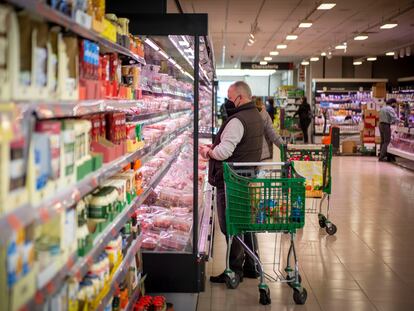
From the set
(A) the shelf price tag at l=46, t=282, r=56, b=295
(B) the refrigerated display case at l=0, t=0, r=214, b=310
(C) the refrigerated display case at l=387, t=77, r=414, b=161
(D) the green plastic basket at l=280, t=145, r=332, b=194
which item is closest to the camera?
(B) the refrigerated display case at l=0, t=0, r=214, b=310

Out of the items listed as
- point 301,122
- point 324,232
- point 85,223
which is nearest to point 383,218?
point 324,232

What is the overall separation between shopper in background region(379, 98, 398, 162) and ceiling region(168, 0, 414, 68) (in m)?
2.10

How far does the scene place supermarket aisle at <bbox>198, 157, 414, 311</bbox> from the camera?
475 centimetres

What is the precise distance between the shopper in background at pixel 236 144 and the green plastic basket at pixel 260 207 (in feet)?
1.68

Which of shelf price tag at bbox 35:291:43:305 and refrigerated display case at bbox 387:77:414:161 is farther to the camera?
refrigerated display case at bbox 387:77:414:161

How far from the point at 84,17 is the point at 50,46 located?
30 cm

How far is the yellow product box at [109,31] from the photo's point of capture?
2782mm

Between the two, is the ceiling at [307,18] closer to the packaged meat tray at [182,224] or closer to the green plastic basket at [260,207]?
the packaged meat tray at [182,224]

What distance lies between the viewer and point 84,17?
235 centimetres

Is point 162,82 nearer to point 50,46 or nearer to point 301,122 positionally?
point 50,46

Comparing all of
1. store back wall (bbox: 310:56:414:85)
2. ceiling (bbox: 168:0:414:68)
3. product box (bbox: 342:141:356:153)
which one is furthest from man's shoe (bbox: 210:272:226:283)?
store back wall (bbox: 310:56:414:85)

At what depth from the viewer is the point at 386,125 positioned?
15.3 m

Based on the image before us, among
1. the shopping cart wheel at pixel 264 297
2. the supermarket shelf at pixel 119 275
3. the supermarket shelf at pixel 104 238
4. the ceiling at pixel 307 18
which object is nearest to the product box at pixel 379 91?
the ceiling at pixel 307 18

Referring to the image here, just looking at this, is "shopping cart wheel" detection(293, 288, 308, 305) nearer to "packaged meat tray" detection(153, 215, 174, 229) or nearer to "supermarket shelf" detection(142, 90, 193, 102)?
"packaged meat tray" detection(153, 215, 174, 229)
